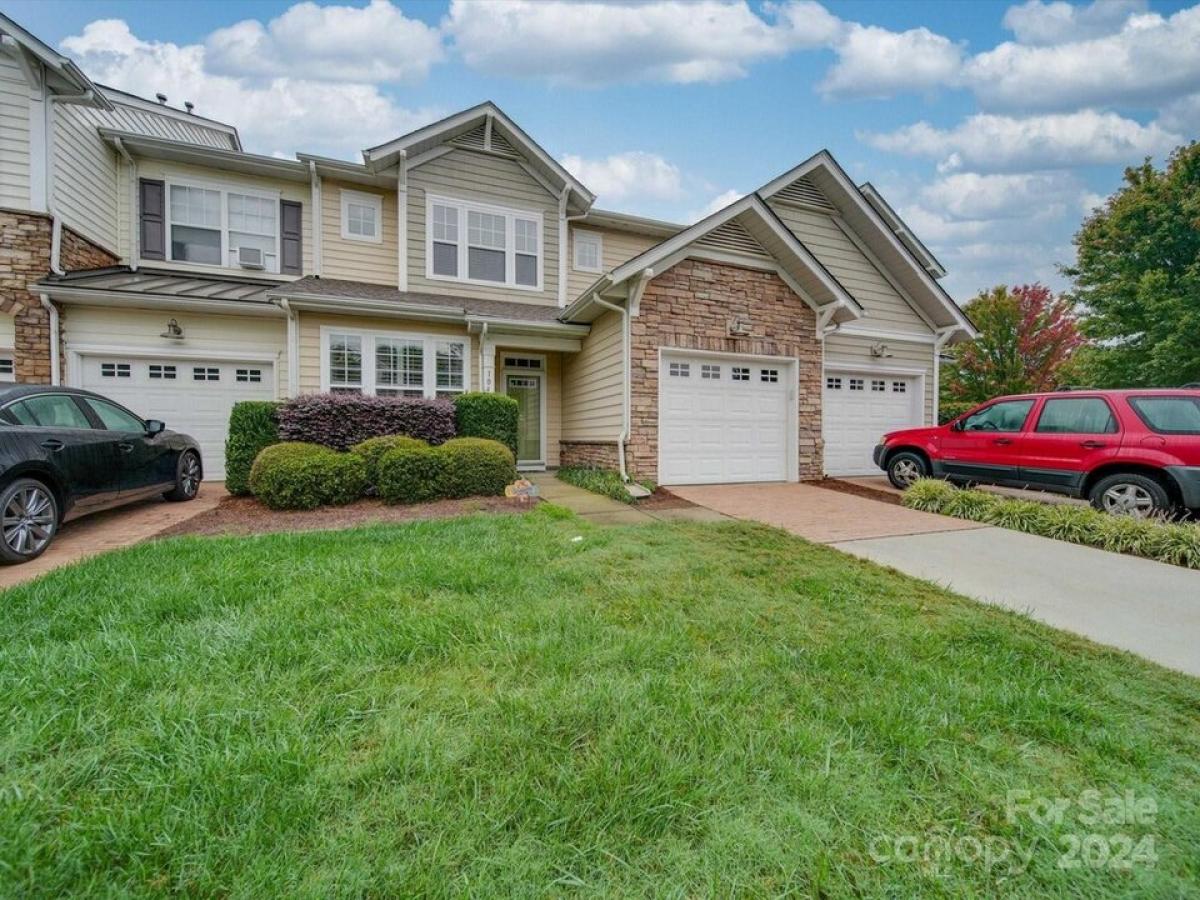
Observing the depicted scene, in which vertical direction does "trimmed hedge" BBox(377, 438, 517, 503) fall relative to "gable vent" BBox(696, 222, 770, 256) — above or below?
below

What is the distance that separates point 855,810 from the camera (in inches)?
64.0

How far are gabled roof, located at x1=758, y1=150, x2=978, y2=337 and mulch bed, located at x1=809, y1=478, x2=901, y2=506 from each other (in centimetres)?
517

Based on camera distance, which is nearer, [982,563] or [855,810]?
[855,810]

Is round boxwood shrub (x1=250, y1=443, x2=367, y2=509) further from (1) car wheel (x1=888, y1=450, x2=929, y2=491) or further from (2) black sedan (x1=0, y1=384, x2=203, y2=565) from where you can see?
(1) car wheel (x1=888, y1=450, x2=929, y2=491)

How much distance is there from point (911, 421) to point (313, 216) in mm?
14282

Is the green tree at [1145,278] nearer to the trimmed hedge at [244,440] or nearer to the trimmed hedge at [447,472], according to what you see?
the trimmed hedge at [447,472]

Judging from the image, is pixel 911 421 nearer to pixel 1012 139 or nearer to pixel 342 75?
pixel 1012 139

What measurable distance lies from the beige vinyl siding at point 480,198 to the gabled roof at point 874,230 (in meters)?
4.94

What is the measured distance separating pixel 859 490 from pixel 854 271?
229 inches

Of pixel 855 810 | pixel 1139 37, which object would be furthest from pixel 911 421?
pixel 855 810

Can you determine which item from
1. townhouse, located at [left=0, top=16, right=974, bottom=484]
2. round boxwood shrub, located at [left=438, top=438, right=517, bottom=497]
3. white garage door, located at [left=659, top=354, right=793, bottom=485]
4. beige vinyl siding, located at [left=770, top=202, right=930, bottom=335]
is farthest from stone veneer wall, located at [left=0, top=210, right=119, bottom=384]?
beige vinyl siding, located at [left=770, top=202, right=930, bottom=335]

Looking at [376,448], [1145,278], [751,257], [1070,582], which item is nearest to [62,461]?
[376,448]

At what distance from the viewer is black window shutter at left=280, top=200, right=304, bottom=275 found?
35.1 ft

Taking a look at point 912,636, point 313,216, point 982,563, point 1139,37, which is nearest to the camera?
point 912,636
